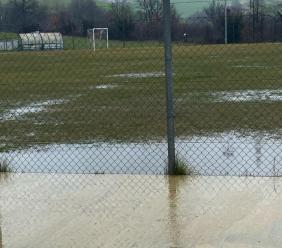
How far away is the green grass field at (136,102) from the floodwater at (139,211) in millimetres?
3663

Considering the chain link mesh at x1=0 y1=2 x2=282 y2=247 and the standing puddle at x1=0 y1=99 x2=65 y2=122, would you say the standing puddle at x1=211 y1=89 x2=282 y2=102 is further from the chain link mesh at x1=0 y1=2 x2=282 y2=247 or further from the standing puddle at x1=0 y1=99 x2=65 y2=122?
the standing puddle at x1=0 y1=99 x2=65 y2=122

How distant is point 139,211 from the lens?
213 inches

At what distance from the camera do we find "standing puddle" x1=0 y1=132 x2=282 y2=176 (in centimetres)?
752

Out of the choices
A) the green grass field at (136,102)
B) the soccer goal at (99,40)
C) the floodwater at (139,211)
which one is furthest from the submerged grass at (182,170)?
the soccer goal at (99,40)

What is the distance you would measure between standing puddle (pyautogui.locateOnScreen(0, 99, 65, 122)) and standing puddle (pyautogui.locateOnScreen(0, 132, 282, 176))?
462 cm

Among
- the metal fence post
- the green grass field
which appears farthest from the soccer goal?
the metal fence post

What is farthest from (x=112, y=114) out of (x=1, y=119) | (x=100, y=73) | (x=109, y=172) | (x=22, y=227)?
(x=100, y=73)

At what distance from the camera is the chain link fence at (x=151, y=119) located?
805 cm

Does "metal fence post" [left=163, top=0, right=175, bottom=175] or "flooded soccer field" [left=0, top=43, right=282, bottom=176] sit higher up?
"metal fence post" [left=163, top=0, right=175, bottom=175]

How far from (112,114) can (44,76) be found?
48.5 ft

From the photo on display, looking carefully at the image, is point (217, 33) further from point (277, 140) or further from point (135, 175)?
point (135, 175)

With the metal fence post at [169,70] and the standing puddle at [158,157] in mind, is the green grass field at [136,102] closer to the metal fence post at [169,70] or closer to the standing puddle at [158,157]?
the standing puddle at [158,157]

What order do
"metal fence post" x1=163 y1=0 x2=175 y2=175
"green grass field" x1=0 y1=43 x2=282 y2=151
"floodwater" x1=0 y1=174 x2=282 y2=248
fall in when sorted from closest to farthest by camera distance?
"floodwater" x1=0 y1=174 x2=282 y2=248 → "metal fence post" x1=163 y1=0 x2=175 y2=175 → "green grass field" x1=0 y1=43 x2=282 y2=151

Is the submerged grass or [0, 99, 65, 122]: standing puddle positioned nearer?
the submerged grass
